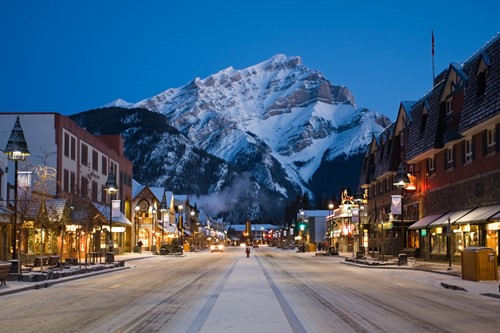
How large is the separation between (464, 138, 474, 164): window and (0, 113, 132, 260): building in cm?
2466

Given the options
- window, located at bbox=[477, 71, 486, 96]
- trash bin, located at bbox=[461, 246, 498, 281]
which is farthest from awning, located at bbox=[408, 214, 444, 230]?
trash bin, located at bbox=[461, 246, 498, 281]

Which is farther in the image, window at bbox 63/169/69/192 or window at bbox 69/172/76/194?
window at bbox 69/172/76/194

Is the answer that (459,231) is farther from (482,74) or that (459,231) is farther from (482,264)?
(482,264)

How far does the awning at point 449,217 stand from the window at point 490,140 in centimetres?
453

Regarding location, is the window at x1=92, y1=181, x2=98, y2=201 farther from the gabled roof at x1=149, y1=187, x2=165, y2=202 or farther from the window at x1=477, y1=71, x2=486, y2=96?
the window at x1=477, y1=71, x2=486, y2=96

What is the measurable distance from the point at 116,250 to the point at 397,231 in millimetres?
31406

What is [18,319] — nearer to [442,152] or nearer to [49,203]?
[49,203]

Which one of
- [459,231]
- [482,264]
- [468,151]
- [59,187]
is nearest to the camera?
[482,264]

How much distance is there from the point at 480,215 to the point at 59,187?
3470 centimetres

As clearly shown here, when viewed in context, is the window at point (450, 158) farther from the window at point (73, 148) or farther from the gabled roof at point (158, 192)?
the gabled roof at point (158, 192)

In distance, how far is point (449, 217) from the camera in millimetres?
43844

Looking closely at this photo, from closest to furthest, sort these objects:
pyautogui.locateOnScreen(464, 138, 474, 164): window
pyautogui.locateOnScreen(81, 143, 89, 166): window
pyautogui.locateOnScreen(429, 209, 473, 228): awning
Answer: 1. pyautogui.locateOnScreen(429, 209, 473, 228): awning
2. pyautogui.locateOnScreen(464, 138, 474, 164): window
3. pyautogui.locateOnScreen(81, 143, 89, 166): window

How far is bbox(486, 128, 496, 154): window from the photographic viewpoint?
40.2 metres

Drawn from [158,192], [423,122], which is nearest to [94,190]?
[423,122]
